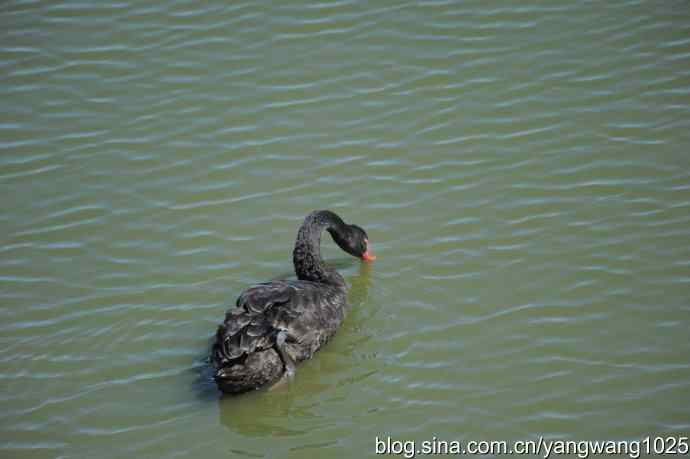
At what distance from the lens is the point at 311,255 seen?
23.6 ft

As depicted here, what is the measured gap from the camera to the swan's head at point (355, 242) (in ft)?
24.2

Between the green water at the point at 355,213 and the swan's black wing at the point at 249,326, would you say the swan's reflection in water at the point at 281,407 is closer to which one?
the green water at the point at 355,213

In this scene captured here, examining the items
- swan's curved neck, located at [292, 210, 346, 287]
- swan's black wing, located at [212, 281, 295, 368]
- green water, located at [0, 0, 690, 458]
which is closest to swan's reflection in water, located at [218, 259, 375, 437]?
green water, located at [0, 0, 690, 458]

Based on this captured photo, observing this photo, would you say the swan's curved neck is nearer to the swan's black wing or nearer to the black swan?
the black swan

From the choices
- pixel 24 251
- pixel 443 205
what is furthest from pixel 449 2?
pixel 24 251

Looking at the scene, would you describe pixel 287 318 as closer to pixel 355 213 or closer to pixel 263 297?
pixel 263 297

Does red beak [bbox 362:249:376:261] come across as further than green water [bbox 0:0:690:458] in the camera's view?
Yes

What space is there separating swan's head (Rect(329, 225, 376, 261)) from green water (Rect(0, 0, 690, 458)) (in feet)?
0.55

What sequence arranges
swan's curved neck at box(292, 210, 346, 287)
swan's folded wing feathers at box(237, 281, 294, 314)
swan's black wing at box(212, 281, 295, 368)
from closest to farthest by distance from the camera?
swan's black wing at box(212, 281, 295, 368) → swan's folded wing feathers at box(237, 281, 294, 314) → swan's curved neck at box(292, 210, 346, 287)

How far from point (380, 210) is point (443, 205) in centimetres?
56

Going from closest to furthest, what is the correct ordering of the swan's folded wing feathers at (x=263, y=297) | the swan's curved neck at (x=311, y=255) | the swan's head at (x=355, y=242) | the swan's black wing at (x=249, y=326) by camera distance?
the swan's black wing at (x=249, y=326)
the swan's folded wing feathers at (x=263, y=297)
the swan's curved neck at (x=311, y=255)
the swan's head at (x=355, y=242)

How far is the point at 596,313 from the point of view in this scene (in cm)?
641

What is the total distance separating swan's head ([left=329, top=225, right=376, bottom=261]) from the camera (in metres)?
7.37

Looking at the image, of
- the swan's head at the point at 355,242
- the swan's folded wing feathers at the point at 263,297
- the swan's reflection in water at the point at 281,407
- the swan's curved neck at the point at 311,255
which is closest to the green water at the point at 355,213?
the swan's reflection in water at the point at 281,407
